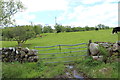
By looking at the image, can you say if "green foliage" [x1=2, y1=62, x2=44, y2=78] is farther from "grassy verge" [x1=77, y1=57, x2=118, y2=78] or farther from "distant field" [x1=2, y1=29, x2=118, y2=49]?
"distant field" [x1=2, y1=29, x2=118, y2=49]

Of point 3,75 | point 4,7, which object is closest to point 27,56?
point 3,75

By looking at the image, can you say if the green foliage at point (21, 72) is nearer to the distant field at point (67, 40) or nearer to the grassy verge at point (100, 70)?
the grassy verge at point (100, 70)

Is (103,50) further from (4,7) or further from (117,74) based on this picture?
(4,7)

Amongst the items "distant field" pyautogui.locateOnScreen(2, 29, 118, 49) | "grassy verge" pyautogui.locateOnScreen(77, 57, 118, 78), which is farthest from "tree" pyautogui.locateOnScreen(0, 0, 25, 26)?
"grassy verge" pyautogui.locateOnScreen(77, 57, 118, 78)

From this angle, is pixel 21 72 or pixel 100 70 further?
pixel 21 72

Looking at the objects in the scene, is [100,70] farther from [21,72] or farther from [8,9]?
[8,9]

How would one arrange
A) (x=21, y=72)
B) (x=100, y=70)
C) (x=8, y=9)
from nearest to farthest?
1. (x=100, y=70)
2. (x=21, y=72)
3. (x=8, y=9)

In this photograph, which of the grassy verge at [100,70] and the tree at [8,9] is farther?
the tree at [8,9]

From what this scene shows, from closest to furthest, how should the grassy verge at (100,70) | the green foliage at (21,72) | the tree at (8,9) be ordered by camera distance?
the grassy verge at (100,70) → the green foliage at (21,72) → the tree at (8,9)

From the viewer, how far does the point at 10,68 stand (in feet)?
19.3

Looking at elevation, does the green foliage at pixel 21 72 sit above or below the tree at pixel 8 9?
→ below

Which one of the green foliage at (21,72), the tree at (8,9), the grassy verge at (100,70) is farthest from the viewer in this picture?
the tree at (8,9)

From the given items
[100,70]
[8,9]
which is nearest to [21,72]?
[100,70]

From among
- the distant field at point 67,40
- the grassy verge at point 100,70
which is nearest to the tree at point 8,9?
the distant field at point 67,40
